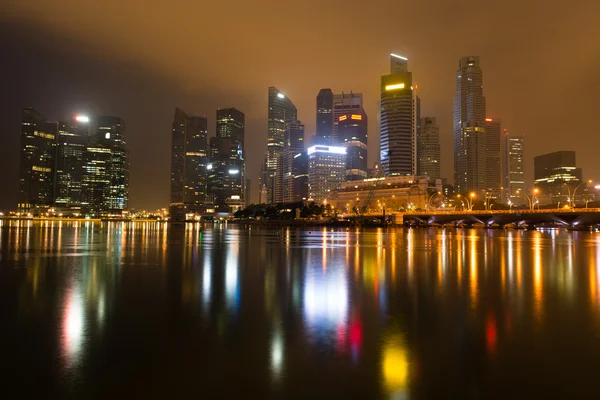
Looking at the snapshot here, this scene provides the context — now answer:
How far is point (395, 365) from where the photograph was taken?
8.06 meters

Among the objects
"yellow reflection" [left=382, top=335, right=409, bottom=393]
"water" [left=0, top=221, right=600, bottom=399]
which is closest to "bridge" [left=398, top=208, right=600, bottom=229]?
"water" [left=0, top=221, right=600, bottom=399]

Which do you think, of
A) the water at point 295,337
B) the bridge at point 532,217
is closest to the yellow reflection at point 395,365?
the water at point 295,337

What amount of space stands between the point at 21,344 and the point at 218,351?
4.13 m

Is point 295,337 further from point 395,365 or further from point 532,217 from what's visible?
point 532,217

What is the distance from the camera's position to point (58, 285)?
16547 mm

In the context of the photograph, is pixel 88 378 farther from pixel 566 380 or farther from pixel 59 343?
pixel 566 380

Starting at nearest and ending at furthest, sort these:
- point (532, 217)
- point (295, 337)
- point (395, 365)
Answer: point (395, 365)
point (295, 337)
point (532, 217)

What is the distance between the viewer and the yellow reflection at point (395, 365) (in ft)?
23.5

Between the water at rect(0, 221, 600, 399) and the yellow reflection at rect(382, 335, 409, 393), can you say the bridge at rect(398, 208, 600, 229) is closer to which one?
the water at rect(0, 221, 600, 399)

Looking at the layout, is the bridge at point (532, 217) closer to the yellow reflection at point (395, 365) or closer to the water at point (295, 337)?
the water at point (295, 337)

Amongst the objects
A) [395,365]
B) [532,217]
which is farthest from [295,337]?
[532,217]

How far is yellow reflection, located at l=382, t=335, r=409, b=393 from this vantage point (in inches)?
282

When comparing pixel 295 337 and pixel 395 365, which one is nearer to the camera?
pixel 395 365

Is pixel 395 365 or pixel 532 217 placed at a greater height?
pixel 532 217
